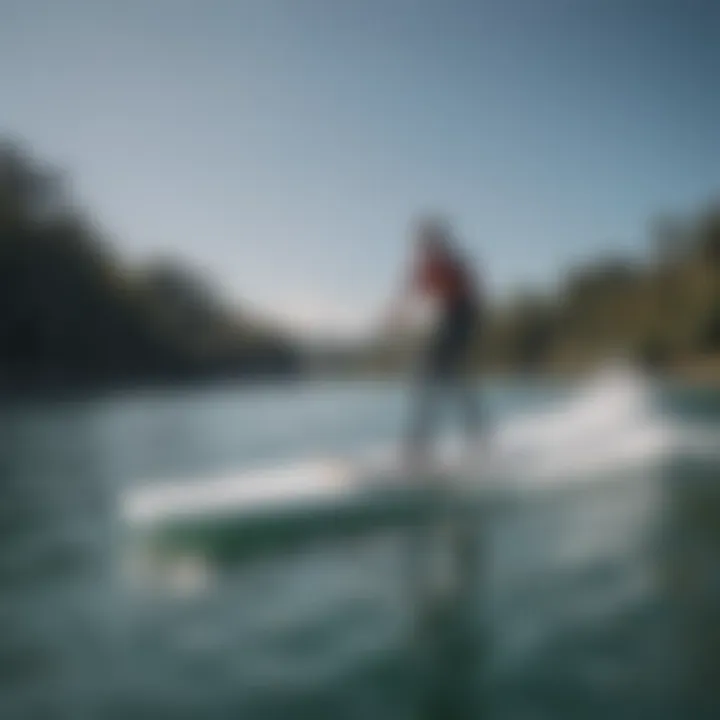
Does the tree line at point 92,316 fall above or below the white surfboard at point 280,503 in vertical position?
above

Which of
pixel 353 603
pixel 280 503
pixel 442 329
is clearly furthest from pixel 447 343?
pixel 353 603

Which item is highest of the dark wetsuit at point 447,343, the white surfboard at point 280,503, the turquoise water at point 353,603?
the dark wetsuit at point 447,343

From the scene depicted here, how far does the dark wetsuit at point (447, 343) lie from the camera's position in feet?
8.46

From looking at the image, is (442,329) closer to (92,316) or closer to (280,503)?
(280,503)

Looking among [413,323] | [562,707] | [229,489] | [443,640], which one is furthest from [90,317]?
[562,707]

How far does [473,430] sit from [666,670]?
1.33 meters

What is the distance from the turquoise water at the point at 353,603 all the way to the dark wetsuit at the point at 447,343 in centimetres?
12

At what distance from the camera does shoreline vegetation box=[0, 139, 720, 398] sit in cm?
264

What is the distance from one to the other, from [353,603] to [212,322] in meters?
1.36

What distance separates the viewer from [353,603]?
6.68ft

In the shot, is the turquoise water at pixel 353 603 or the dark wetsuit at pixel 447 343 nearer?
the turquoise water at pixel 353 603

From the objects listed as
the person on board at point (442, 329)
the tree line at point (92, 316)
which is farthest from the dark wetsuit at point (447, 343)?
the tree line at point (92, 316)

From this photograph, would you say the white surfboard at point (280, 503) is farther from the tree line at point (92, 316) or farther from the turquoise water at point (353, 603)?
the tree line at point (92, 316)

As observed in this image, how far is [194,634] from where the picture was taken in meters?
1.92
